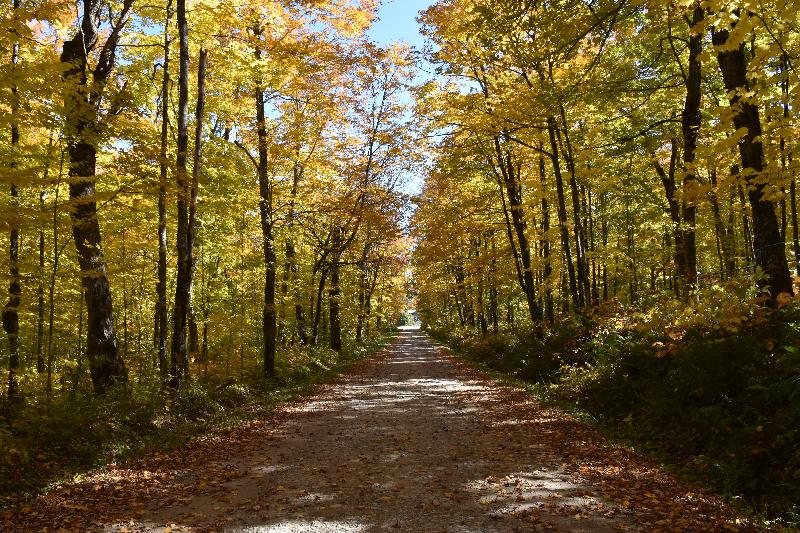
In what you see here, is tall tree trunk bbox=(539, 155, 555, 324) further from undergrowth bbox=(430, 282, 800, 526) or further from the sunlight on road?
the sunlight on road

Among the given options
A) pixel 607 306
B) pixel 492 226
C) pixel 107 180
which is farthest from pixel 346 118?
pixel 607 306

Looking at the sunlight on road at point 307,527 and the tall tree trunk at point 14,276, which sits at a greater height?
the tall tree trunk at point 14,276

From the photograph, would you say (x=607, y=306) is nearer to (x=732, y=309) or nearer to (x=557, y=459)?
(x=732, y=309)

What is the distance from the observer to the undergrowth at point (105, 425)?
6.17 metres

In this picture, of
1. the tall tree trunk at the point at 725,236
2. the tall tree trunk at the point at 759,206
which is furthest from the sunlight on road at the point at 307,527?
the tall tree trunk at the point at 725,236

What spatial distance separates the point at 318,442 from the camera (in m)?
8.40

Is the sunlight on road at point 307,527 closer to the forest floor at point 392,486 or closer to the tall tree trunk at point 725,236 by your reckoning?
the forest floor at point 392,486

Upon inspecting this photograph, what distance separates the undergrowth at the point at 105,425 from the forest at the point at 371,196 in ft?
0.15

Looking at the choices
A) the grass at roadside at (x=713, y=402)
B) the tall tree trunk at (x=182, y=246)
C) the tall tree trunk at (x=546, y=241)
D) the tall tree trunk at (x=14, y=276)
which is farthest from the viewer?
the tall tree trunk at (x=546, y=241)

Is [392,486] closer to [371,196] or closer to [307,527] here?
[307,527]

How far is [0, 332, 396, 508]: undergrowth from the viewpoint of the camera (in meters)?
6.17

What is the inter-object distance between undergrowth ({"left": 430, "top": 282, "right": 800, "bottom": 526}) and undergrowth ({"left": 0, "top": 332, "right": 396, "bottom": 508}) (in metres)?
7.41

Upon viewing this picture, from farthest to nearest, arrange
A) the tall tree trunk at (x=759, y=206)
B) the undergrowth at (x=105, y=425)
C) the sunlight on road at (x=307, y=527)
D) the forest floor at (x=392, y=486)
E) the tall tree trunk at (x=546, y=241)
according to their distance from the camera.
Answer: the tall tree trunk at (x=546, y=241), the tall tree trunk at (x=759, y=206), the undergrowth at (x=105, y=425), the forest floor at (x=392, y=486), the sunlight on road at (x=307, y=527)

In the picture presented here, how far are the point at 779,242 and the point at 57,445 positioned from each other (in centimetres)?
1077
